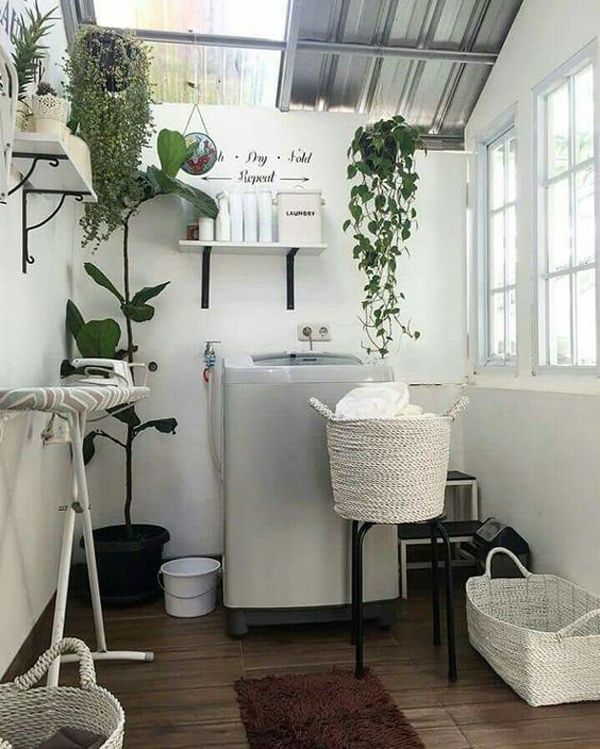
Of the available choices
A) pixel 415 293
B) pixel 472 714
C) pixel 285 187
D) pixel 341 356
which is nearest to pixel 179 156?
pixel 285 187

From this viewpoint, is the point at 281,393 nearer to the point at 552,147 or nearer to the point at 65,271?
the point at 65,271

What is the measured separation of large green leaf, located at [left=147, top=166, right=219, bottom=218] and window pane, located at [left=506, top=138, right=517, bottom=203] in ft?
4.42

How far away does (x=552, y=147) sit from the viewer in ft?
8.58

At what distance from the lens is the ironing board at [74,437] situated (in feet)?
4.04

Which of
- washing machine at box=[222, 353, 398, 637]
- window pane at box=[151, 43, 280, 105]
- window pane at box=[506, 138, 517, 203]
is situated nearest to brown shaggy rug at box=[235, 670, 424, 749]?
washing machine at box=[222, 353, 398, 637]

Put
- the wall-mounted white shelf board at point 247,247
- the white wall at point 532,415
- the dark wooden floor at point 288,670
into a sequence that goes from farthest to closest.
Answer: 1. the wall-mounted white shelf board at point 247,247
2. the white wall at point 532,415
3. the dark wooden floor at point 288,670

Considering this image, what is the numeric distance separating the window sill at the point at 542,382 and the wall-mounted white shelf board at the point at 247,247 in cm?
97

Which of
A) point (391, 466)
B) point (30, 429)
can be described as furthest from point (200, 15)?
point (391, 466)

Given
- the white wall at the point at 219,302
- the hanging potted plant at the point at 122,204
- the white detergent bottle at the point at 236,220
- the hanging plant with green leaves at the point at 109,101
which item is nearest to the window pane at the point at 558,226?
the white wall at the point at 219,302

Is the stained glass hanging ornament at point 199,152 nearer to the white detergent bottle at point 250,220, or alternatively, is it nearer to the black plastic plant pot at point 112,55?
the white detergent bottle at point 250,220

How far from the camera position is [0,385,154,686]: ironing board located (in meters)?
1.23

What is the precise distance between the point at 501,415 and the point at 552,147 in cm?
111

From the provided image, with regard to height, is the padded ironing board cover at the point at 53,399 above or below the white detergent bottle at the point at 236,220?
below

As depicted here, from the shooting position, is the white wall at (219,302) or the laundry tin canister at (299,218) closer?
the laundry tin canister at (299,218)
